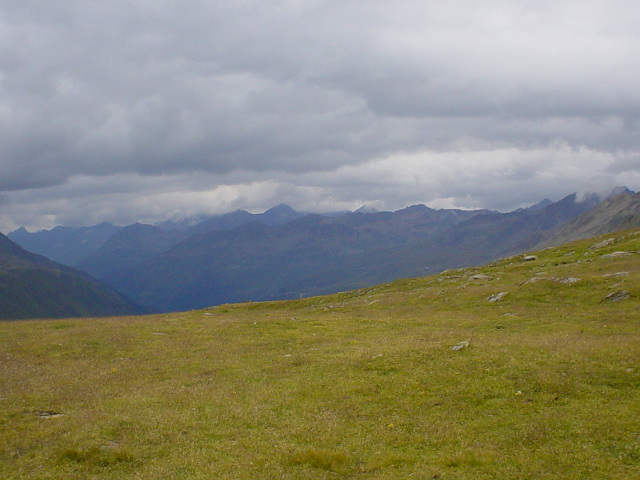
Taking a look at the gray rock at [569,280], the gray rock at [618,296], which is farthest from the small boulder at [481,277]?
the gray rock at [618,296]

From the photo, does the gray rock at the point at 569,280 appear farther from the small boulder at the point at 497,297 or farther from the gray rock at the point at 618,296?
the small boulder at the point at 497,297

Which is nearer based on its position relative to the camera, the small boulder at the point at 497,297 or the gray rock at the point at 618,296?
the gray rock at the point at 618,296

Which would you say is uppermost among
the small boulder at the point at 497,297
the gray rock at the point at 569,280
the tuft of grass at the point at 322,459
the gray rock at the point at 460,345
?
the gray rock at the point at 569,280

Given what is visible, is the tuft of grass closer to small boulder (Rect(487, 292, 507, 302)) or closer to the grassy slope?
the grassy slope

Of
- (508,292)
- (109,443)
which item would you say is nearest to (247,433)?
(109,443)

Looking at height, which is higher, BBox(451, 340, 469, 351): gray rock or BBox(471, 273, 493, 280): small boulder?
BBox(451, 340, 469, 351): gray rock

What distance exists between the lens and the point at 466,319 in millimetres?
41188

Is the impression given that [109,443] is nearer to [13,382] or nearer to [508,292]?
[13,382]

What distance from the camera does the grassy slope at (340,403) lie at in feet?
51.3

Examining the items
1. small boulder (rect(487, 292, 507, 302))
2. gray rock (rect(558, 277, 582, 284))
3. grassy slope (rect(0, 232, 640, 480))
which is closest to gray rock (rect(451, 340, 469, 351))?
grassy slope (rect(0, 232, 640, 480))

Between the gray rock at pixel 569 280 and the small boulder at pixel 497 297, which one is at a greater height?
the gray rock at pixel 569 280

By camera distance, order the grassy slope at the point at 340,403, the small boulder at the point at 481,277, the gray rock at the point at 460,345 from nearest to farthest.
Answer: the grassy slope at the point at 340,403 → the gray rock at the point at 460,345 → the small boulder at the point at 481,277

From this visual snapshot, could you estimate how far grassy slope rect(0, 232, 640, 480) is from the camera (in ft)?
51.3

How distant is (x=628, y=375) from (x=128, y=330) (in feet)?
132
